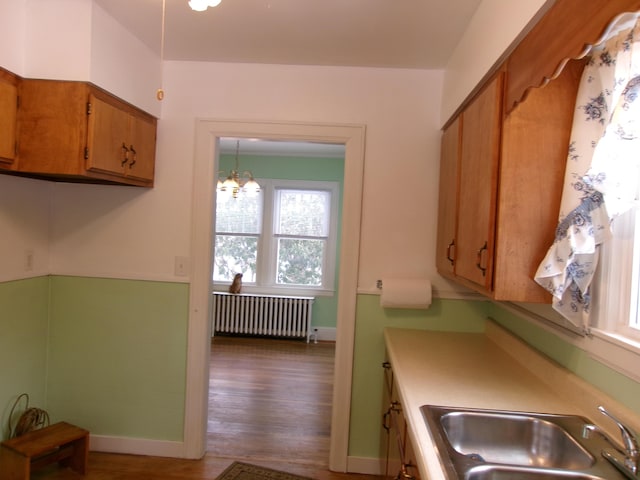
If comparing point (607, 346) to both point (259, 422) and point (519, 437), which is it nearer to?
point (519, 437)

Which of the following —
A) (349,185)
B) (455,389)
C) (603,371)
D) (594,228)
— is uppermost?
(349,185)

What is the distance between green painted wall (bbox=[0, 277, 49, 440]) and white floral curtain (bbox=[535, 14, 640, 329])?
2589 mm

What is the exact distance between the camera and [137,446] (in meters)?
2.65

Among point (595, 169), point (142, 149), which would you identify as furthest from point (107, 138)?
point (595, 169)

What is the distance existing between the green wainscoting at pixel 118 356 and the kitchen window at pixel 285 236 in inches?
118

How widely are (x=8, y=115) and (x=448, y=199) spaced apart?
6.88ft

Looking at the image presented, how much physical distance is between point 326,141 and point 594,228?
1602 mm

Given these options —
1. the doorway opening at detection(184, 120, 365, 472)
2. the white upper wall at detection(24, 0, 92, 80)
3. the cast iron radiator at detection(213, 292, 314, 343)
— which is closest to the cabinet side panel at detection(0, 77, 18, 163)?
the white upper wall at detection(24, 0, 92, 80)

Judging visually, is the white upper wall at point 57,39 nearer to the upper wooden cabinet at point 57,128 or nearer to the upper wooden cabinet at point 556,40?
the upper wooden cabinet at point 57,128

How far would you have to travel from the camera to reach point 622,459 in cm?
113

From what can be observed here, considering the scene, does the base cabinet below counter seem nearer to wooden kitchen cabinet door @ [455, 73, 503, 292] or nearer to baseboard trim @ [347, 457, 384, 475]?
baseboard trim @ [347, 457, 384, 475]

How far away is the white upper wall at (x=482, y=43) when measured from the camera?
A: 1.35 meters

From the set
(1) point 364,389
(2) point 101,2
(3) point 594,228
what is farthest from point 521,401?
(2) point 101,2

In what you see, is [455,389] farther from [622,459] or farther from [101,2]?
[101,2]
